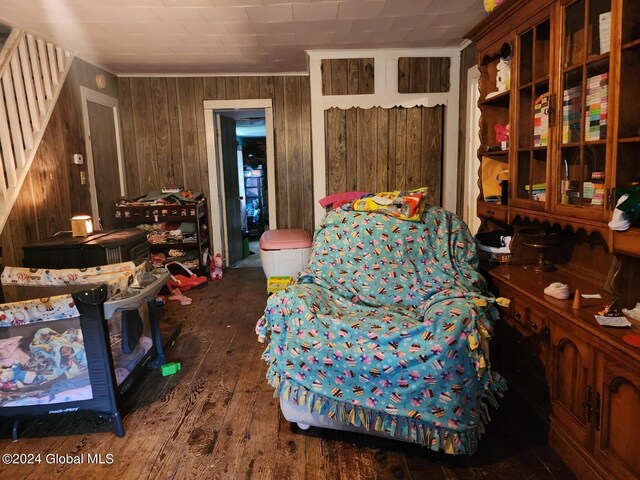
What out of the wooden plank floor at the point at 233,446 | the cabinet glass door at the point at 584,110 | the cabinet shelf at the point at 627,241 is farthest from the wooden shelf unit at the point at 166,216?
the cabinet shelf at the point at 627,241

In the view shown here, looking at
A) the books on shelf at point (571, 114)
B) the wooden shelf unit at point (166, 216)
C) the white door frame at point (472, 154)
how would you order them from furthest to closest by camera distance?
the wooden shelf unit at point (166, 216)
the white door frame at point (472, 154)
the books on shelf at point (571, 114)

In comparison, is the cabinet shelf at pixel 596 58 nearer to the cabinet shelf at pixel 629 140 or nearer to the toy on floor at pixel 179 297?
the cabinet shelf at pixel 629 140

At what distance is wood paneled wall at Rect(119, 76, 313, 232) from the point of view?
16.4 ft

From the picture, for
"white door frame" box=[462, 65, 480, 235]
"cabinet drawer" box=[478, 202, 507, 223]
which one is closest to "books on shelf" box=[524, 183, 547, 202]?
"cabinet drawer" box=[478, 202, 507, 223]

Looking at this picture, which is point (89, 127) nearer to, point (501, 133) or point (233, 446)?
point (233, 446)

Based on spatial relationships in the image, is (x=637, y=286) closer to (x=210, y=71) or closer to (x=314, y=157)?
(x=314, y=157)

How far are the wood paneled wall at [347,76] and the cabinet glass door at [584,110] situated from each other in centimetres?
232

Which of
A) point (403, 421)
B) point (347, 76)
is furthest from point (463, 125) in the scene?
point (403, 421)

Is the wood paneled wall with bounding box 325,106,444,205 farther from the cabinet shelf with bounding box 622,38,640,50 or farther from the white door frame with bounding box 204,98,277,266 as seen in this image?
the cabinet shelf with bounding box 622,38,640,50

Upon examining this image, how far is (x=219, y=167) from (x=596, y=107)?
4252mm

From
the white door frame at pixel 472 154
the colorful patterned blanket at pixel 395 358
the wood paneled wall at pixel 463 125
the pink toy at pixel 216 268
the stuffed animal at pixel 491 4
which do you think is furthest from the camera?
the pink toy at pixel 216 268

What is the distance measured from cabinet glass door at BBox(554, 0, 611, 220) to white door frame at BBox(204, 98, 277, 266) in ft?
12.0

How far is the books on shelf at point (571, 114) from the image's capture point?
1841mm

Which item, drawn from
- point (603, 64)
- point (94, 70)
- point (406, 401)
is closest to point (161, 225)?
point (94, 70)
